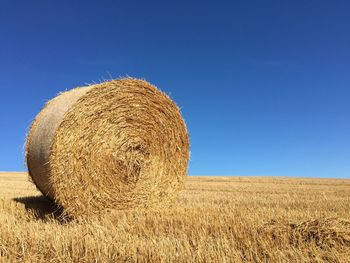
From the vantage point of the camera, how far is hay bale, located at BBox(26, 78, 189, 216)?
7730mm

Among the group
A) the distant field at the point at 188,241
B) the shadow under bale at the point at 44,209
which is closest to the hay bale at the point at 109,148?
the shadow under bale at the point at 44,209

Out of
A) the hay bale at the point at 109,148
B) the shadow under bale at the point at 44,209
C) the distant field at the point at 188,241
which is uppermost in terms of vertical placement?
the hay bale at the point at 109,148

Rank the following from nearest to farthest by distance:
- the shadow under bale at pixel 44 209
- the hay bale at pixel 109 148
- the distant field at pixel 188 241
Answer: the distant field at pixel 188 241, the hay bale at pixel 109 148, the shadow under bale at pixel 44 209

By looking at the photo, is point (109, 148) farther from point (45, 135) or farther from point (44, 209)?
point (44, 209)

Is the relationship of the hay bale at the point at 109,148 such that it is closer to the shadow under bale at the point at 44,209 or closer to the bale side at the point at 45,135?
the bale side at the point at 45,135

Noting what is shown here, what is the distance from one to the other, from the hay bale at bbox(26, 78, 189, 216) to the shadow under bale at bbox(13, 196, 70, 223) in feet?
0.88

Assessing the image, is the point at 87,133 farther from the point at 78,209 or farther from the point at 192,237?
the point at 192,237

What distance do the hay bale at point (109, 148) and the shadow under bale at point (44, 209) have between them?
269 millimetres

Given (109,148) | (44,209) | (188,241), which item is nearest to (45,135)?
(109,148)

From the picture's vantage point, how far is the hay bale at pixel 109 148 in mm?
7730

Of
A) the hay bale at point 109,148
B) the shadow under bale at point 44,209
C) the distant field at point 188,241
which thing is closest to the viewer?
the distant field at point 188,241

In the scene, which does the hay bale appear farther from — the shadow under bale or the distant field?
the distant field

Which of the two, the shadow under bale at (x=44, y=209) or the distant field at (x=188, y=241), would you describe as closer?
the distant field at (x=188, y=241)

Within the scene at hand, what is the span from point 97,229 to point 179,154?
3.77 m
